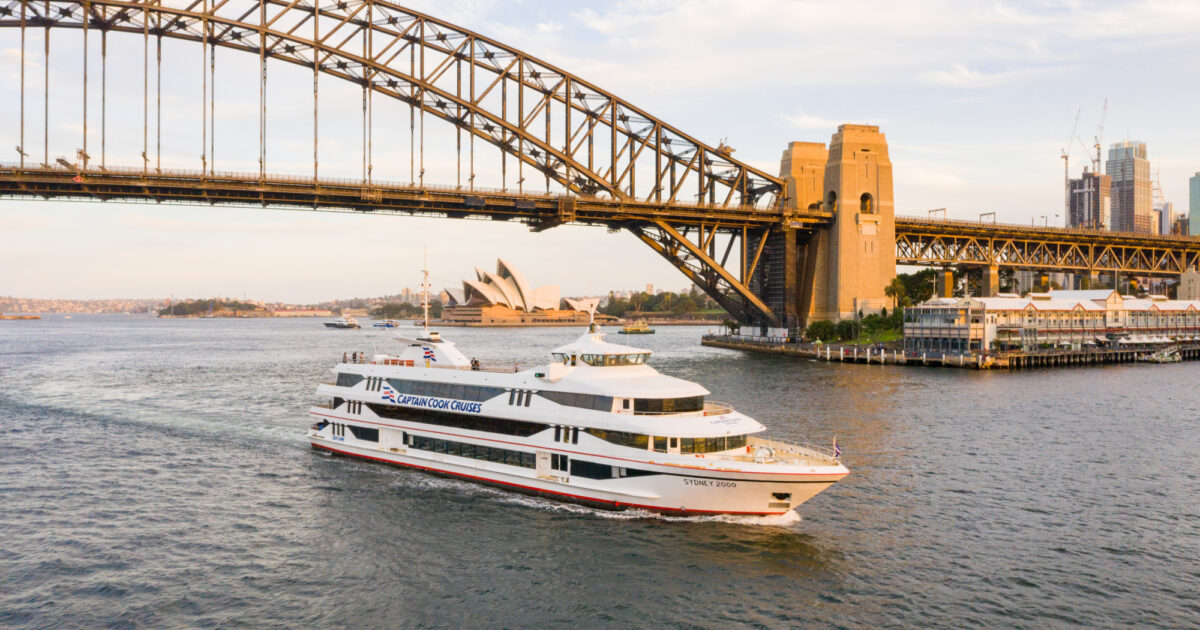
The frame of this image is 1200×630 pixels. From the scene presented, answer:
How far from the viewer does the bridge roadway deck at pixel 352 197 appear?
59531mm

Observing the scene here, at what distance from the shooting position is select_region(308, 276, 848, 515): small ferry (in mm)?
22609

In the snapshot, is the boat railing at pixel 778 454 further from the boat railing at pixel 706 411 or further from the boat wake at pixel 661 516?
the boat wake at pixel 661 516

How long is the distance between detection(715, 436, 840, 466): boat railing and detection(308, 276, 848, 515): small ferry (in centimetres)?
4

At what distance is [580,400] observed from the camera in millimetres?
24719

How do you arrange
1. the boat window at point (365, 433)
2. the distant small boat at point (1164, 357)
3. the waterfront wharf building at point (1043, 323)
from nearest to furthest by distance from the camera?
1. the boat window at point (365, 433)
2. the waterfront wharf building at point (1043, 323)
3. the distant small boat at point (1164, 357)

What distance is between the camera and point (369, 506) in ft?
81.1

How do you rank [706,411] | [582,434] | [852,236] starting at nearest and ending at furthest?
[582,434] < [706,411] < [852,236]

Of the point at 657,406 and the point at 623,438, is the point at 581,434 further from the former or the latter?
the point at 657,406

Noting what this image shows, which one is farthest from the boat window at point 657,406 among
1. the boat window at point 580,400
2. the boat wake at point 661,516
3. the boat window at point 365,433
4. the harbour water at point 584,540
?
the boat window at point 365,433

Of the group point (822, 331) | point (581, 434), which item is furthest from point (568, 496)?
point (822, 331)

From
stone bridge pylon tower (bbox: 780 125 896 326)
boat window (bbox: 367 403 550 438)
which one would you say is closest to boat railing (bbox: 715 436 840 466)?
boat window (bbox: 367 403 550 438)

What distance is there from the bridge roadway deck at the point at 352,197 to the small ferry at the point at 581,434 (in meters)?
38.6

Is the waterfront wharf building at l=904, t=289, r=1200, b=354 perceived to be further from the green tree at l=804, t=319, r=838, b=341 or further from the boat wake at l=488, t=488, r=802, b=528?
the boat wake at l=488, t=488, r=802, b=528

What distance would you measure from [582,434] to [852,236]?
235ft
